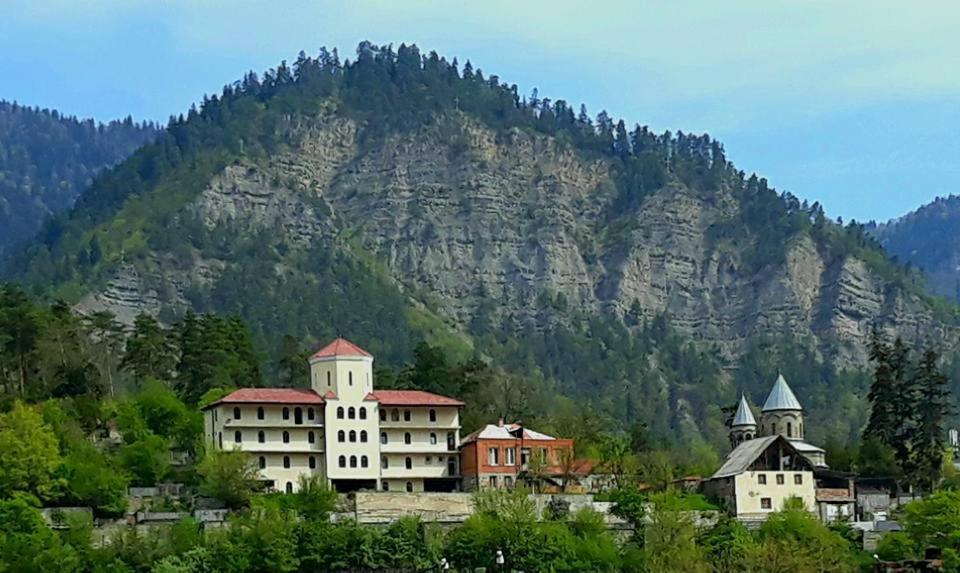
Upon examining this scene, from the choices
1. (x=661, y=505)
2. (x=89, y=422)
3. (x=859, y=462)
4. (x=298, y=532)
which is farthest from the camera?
(x=859, y=462)

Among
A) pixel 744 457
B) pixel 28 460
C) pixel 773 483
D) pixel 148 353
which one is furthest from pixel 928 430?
pixel 28 460

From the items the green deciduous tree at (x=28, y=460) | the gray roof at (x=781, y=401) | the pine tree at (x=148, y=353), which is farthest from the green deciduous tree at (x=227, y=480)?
the gray roof at (x=781, y=401)

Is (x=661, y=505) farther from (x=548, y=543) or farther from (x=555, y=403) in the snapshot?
(x=555, y=403)

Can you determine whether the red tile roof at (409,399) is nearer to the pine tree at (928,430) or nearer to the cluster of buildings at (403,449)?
the cluster of buildings at (403,449)

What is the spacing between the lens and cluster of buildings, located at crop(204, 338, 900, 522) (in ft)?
298

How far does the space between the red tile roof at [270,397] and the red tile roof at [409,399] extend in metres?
3.88

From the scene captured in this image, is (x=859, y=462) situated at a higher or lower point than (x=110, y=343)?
lower

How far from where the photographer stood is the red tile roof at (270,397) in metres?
90.2

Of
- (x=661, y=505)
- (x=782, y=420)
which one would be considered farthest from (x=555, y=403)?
(x=661, y=505)

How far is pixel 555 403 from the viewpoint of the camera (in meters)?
155

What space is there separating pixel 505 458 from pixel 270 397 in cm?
1365

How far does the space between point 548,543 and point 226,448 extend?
769 inches

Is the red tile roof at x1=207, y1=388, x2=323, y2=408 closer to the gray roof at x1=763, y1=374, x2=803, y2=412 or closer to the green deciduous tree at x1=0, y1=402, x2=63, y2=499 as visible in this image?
the green deciduous tree at x1=0, y1=402, x2=63, y2=499

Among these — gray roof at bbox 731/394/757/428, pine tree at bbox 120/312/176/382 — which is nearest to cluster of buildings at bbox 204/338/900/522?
gray roof at bbox 731/394/757/428
